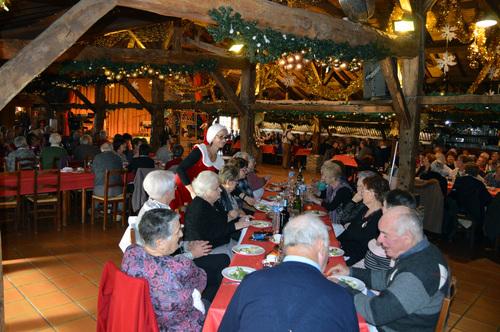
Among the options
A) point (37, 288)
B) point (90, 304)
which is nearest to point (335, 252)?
point (90, 304)

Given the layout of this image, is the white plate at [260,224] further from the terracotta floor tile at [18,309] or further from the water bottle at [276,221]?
the terracotta floor tile at [18,309]

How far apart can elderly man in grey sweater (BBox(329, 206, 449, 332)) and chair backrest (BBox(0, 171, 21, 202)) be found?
518 cm

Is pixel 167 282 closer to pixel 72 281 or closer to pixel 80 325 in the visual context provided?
pixel 80 325

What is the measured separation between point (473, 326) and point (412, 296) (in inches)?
95.7

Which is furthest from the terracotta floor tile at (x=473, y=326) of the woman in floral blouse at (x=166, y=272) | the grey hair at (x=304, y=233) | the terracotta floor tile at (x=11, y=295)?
the terracotta floor tile at (x=11, y=295)

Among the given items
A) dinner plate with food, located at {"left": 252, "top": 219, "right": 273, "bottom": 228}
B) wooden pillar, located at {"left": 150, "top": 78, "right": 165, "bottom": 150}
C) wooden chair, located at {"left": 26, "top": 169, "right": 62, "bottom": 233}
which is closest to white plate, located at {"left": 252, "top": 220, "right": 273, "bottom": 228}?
dinner plate with food, located at {"left": 252, "top": 219, "right": 273, "bottom": 228}

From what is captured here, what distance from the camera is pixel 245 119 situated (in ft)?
33.4

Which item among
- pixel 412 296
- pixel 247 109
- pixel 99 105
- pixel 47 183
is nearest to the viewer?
pixel 412 296

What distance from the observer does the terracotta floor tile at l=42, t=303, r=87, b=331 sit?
12.2 ft

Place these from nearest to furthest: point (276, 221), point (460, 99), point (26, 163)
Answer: point (276, 221) < point (460, 99) < point (26, 163)

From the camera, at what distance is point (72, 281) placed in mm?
4543

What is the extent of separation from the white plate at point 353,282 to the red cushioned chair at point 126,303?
119 cm

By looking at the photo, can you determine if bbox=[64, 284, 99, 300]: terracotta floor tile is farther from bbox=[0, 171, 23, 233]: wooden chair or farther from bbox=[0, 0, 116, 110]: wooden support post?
bbox=[0, 0, 116, 110]: wooden support post

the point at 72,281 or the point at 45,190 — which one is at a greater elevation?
the point at 45,190
